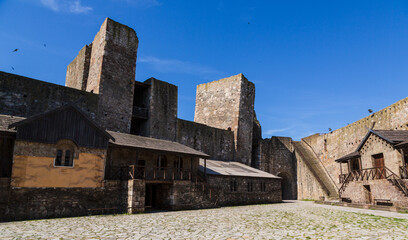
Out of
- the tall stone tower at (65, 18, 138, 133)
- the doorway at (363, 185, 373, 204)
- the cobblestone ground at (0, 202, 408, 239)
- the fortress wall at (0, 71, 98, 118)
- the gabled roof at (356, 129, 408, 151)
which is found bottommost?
the cobblestone ground at (0, 202, 408, 239)

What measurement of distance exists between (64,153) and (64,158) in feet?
0.80

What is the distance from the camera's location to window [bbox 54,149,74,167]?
1369cm

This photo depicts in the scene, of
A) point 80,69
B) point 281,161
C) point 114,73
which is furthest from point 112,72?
point 281,161

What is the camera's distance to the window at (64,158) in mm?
13691

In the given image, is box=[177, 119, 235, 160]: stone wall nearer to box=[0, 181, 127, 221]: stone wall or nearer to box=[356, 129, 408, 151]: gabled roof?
box=[0, 181, 127, 221]: stone wall

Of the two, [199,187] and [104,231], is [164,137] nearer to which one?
[199,187]

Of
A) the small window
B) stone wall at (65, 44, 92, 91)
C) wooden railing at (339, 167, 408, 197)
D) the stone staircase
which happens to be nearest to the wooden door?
wooden railing at (339, 167, 408, 197)

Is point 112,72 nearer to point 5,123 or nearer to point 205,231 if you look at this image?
point 5,123

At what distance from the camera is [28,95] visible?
696 inches

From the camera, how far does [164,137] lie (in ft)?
79.9

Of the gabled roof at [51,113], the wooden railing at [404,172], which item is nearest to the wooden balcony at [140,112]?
the gabled roof at [51,113]

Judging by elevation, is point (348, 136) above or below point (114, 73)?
below

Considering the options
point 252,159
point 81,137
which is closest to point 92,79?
point 81,137

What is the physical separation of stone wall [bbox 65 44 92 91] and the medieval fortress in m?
0.10
